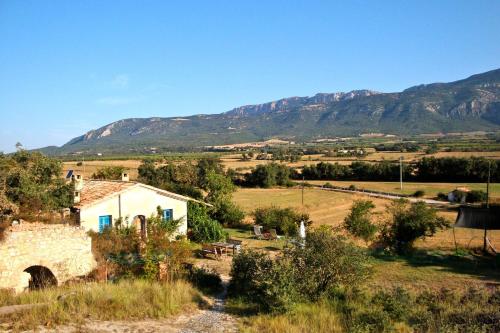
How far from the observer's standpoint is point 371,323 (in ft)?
33.2

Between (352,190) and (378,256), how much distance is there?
39791 mm

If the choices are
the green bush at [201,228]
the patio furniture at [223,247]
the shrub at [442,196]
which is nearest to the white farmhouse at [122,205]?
the green bush at [201,228]

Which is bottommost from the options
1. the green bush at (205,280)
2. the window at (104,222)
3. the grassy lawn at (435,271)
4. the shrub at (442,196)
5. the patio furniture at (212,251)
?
the shrub at (442,196)

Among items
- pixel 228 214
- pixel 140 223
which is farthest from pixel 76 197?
pixel 228 214

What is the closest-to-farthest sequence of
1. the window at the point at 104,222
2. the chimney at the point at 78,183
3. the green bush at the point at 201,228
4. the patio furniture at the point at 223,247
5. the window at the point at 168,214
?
the patio furniture at the point at 223,247
the window at the point at 104,222
the chimney at the point at 78,183
the window at the point at 168,214
the green bush at the point at 201,228

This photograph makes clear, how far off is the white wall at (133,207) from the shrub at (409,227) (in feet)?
35.5

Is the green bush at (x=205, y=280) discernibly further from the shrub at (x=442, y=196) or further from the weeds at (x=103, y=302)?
the shrub at (x=442, y=196)

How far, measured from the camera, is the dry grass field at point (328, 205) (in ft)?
84.6

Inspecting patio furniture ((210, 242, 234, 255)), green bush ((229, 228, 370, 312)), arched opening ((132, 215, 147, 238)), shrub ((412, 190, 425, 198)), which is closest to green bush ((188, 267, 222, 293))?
green bush ((229, 228, 370, 312))

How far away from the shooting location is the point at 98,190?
2341cm

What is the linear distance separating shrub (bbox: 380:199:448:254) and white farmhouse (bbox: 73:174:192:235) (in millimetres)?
10872

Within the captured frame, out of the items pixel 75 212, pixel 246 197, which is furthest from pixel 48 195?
pixel 246 197

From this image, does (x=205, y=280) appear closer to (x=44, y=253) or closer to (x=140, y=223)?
(x=44, y=253)

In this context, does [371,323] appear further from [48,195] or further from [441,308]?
[48,195]
